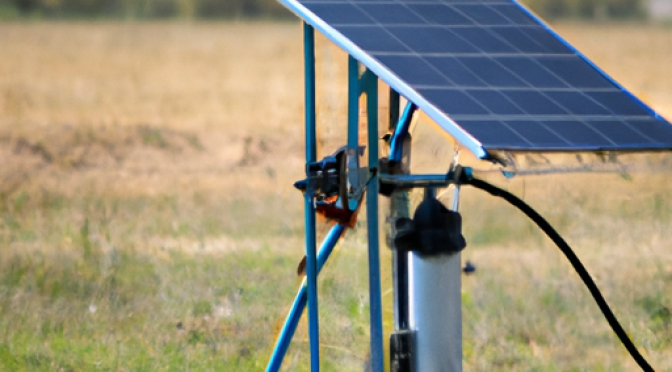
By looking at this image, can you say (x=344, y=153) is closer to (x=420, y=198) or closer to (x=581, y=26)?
(x=420, y=198)

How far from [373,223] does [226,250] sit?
3558mm

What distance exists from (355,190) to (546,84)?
0.61m

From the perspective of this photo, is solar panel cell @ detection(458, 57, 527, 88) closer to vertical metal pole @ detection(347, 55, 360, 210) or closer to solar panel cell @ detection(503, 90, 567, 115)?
solar panel cell @ detection(503, 90, 567, 115)

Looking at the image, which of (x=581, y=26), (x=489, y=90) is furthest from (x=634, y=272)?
(x=581, y=26)

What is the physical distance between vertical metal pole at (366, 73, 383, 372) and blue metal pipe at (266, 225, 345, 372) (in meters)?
0.24

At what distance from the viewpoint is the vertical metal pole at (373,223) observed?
2930 mm

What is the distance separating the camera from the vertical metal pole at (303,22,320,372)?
2947 mm

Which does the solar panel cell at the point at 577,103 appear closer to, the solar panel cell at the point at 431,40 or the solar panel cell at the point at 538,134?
the solar panel cell at the point at 538,134

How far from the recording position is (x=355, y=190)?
3.01 meters

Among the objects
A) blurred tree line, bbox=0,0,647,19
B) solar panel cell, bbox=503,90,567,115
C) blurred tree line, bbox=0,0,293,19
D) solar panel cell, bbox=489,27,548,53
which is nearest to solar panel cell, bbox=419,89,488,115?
solar panel cell, bbox=503,90,567,115

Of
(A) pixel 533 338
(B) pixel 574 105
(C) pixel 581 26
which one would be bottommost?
(A) pixel 533 338

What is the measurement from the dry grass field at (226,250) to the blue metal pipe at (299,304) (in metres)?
0.14

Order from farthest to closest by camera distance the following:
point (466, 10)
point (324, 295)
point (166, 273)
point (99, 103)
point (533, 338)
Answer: point (99, 103)
point (166, 273)
point (533, 338)
point (324, 295)
point (466, 10)

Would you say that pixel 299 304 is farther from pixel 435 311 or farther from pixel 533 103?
pixel 533 103
